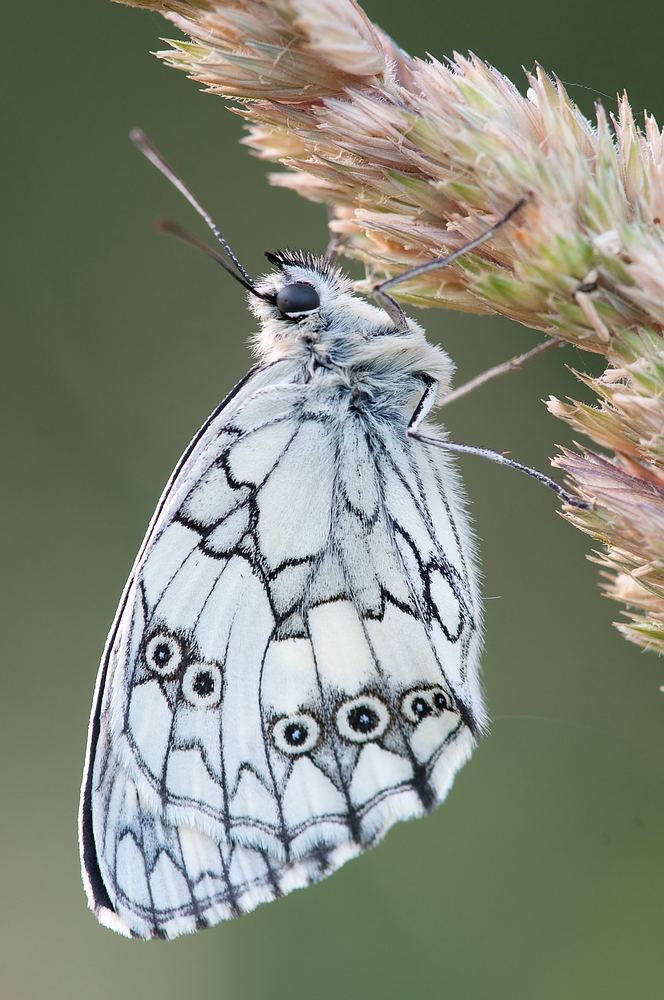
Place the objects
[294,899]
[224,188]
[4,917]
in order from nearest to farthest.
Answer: [294,899], [4,917], [224,188]

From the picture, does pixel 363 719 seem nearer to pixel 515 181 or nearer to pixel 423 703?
pixel 423 703

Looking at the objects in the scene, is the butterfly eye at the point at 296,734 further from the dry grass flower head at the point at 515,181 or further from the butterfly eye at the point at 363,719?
the dry grass flower head at the point at 515,181

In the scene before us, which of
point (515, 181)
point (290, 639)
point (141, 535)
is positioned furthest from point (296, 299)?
point (141, 535)

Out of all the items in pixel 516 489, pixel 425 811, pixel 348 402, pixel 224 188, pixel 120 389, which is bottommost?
pixel 425 811

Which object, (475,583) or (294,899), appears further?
(294,899)

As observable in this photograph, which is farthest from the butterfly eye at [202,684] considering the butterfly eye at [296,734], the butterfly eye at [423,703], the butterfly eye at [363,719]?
the butterfly eye at [423,703]

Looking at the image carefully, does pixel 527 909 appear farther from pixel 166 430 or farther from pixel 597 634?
pixel 166 430

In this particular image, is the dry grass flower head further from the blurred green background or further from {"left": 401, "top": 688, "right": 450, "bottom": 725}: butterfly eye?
the blurred green background

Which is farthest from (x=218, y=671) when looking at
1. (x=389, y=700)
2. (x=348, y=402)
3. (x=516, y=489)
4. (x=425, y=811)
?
(x=516, y=489)
